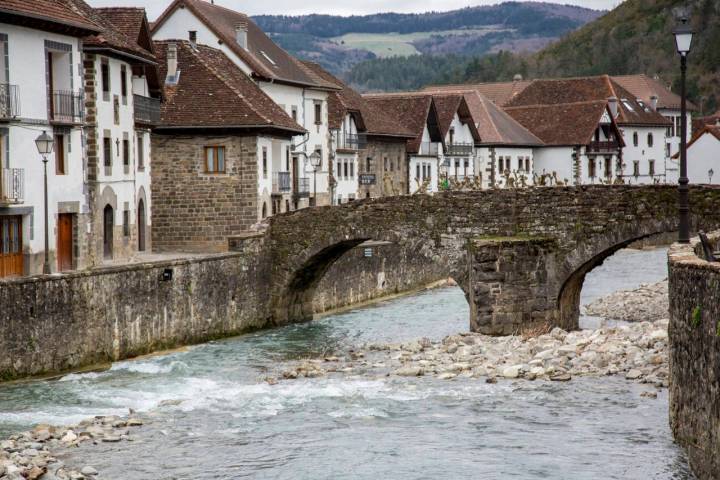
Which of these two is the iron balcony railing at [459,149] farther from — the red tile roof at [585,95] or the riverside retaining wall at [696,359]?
the riverside retaining wall at [696,359]

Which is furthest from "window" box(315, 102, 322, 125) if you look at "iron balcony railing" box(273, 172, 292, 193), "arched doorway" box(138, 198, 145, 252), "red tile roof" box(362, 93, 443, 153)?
"arched doorway" box(138, 198, 145, 252)

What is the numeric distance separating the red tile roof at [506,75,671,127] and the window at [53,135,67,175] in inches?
2642

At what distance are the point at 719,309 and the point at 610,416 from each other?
7602mm

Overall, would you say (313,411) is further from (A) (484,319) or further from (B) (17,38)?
(B) (17,38)

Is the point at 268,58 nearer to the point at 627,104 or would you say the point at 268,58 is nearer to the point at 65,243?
the point at 65,243

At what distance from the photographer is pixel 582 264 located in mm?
33594

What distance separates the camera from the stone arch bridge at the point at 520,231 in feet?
107

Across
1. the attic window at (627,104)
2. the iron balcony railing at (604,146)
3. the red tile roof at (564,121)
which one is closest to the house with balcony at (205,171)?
the red tile roof at (564,121)

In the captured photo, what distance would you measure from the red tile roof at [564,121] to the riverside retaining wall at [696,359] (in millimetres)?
66943

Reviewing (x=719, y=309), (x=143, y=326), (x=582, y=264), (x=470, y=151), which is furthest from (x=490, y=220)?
(x=470, y=151)

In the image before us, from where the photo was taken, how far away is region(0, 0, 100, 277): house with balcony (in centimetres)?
Result: 3191

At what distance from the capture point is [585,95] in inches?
3962

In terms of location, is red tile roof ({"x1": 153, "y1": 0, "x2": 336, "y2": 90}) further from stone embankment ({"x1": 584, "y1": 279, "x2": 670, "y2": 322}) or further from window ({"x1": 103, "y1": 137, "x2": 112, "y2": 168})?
stone embankment ({"x1": 584, "y1": 279, "x2": 670, "y2": 322})

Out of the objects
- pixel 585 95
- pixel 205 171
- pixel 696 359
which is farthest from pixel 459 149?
pixel 696 359
